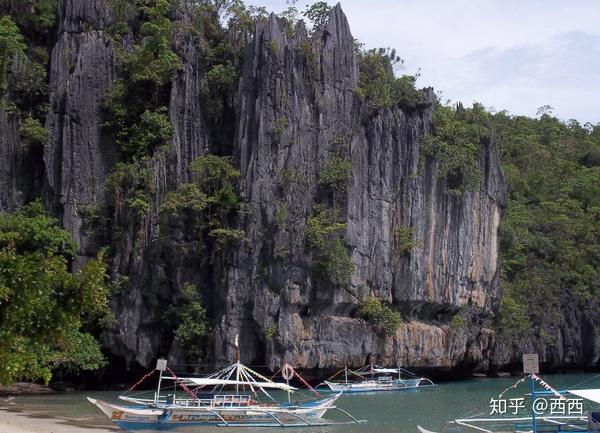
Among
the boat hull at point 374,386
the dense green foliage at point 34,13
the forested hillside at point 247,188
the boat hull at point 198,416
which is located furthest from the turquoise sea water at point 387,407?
the dense green foliage at point 34,13

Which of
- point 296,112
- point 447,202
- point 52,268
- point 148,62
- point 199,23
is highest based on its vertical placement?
point 199,23

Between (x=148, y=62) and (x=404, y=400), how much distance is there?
19.2 meters

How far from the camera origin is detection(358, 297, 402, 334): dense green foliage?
3409 centimetres

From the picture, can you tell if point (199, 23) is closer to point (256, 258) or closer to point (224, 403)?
point (256, 258)

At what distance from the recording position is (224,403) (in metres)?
21.9

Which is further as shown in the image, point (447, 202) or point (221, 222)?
point (447, 202)

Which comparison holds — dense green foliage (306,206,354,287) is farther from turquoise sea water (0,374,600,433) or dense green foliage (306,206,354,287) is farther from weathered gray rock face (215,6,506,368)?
turquoise sea water (0,374,600,433)

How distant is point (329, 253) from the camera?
32594 millimetres

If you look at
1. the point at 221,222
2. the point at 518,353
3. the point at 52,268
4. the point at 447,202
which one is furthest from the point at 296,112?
the point at 52,268

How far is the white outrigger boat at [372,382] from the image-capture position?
32594 mm

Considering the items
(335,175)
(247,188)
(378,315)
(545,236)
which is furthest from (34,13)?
(545,236)

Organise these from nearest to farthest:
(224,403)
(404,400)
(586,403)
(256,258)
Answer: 1. (224,403)
2. (586,403)
3. (404,400)
4. (256,258)

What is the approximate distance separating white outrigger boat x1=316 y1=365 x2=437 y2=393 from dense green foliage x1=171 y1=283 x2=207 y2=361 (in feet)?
18.1

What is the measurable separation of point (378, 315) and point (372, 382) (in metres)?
2.90
